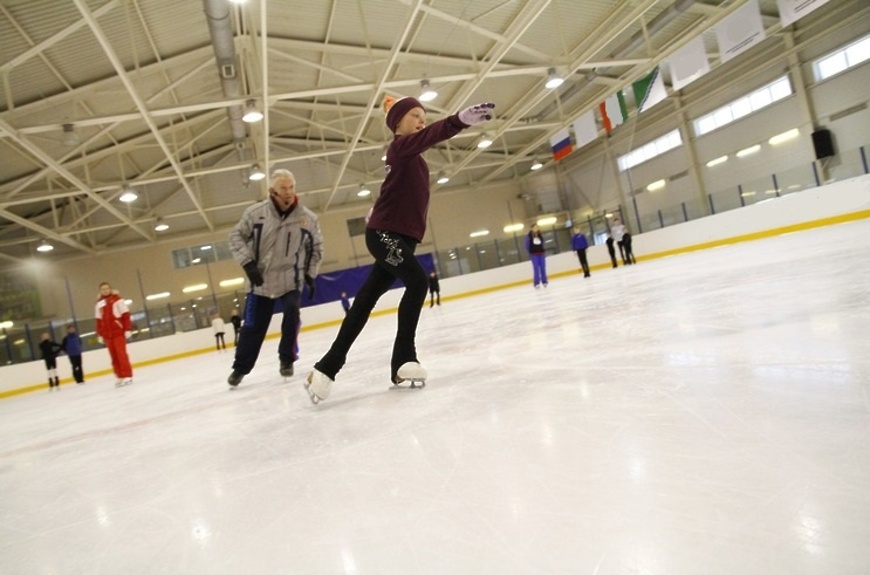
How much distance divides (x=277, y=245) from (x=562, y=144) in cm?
1587

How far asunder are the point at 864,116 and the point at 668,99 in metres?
6.64

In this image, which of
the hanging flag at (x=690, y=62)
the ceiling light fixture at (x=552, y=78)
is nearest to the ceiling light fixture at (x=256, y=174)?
the ceiling light fixture at (x=552, y=78)

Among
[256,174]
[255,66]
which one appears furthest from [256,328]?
[256,174]

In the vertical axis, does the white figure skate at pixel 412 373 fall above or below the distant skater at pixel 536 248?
below

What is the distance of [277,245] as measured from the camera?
141 inches

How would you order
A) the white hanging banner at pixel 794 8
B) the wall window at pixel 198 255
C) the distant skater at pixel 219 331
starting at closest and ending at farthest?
the white hanging banner at pixel 794 8, the distant skater at pixel 219 331, the wall window at pixel 198 255

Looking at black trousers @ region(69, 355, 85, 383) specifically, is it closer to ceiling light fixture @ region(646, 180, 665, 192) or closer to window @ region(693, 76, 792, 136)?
ceiling light fixture @ region(646, 180, 665, 192)

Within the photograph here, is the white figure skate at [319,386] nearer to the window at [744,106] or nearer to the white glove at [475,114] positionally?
the white glove at [475,114]

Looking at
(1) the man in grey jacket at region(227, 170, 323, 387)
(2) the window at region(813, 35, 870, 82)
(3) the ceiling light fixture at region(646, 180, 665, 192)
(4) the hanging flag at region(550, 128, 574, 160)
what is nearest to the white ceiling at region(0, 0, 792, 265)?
(4) the hanging flag at region(550, 128, 574, 160)

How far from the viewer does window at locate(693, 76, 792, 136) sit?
50.4 feet

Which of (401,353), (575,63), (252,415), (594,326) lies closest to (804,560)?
(401,353)

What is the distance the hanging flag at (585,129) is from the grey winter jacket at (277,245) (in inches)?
554

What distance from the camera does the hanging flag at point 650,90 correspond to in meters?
13.6

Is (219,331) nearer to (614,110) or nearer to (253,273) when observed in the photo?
(614,110)
